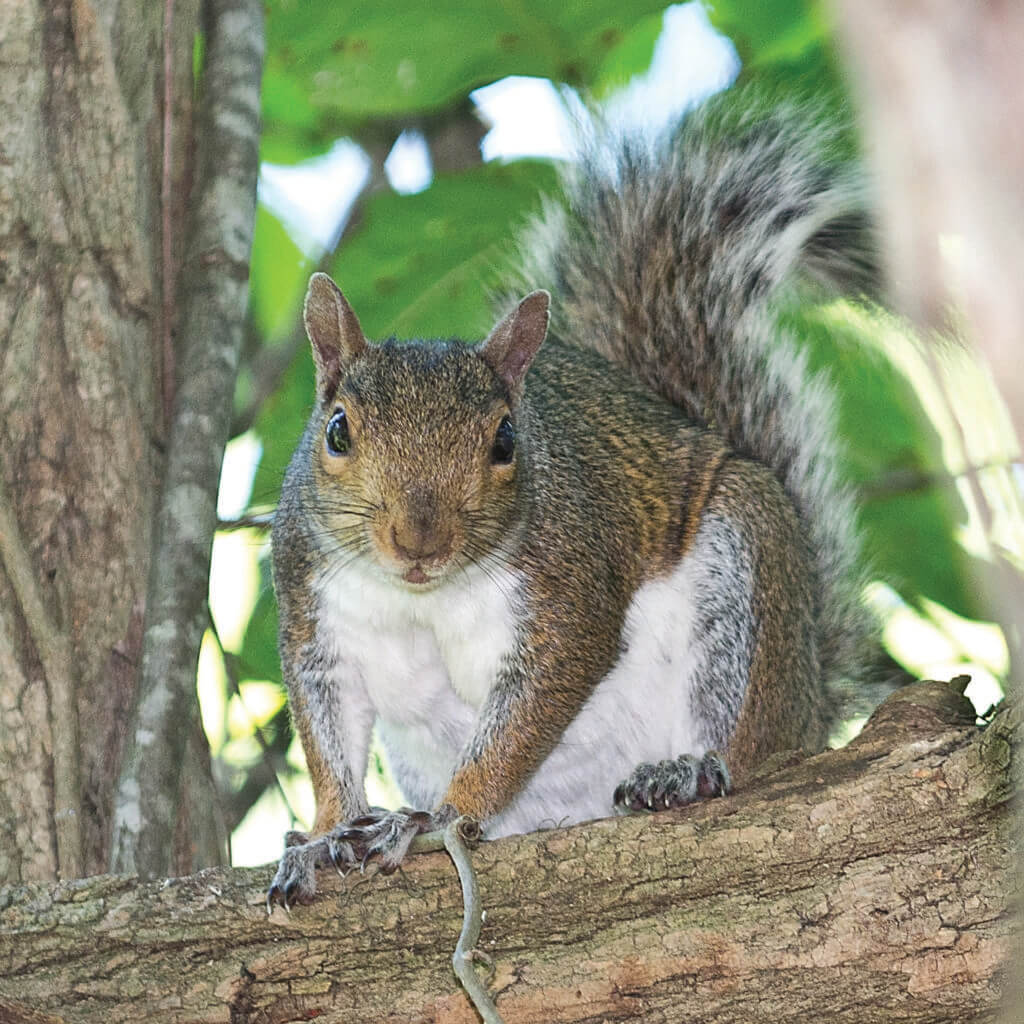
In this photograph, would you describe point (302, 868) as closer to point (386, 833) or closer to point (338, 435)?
point (386, 833)

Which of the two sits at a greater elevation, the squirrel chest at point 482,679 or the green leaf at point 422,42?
the green leaf at point 422,42

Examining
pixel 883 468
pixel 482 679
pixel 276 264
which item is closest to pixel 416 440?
pixel 482 679

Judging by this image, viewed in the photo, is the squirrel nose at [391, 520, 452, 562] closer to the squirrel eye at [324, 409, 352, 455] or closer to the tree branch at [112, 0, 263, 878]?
the squirrel eye at [324, 409, 352, 455]

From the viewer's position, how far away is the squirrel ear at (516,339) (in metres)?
2.35

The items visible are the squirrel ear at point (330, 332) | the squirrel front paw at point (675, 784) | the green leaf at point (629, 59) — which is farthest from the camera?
the green leaf at point (629, 59)

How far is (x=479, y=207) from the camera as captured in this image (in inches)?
117

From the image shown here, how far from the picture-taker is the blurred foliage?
9.00 feet

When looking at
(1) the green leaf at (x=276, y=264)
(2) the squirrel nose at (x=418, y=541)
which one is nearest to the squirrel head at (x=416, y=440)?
(2) the squirrel nose at (x=418, y=541)

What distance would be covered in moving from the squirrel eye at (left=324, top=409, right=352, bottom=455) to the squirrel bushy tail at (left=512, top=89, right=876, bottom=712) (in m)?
0.88

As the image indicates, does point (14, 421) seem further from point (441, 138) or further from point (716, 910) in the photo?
point (441, 138)

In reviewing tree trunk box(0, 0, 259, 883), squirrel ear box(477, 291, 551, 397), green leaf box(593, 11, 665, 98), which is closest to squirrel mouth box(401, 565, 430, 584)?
tree trunk box(0, 0, 259, 883)

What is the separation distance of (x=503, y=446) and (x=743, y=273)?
787 mm

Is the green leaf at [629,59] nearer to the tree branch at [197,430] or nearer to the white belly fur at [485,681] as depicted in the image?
the tree branch at [197,430]

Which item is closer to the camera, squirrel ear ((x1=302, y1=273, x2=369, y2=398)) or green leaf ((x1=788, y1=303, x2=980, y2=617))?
squirrel ear ((x1=302, y1=273, x2=369, y2=398))
